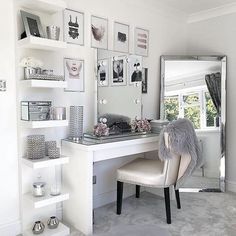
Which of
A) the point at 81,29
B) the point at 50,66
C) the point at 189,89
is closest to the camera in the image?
the point at 50,66

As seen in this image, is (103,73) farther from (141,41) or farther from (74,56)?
(141,41)

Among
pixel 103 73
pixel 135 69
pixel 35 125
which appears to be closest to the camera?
pixel 35 125

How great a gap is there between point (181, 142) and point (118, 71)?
3.41 ft

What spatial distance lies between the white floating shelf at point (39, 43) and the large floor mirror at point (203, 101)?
1573 mm

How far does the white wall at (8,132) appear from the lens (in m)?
2.08

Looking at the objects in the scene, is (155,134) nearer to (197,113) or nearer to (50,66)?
(197,113)

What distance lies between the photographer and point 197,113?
10.7ft

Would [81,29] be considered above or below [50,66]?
above

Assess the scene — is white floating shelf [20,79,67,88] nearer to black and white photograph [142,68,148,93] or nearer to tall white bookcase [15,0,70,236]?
tall white bookcase [15,0,70,236]

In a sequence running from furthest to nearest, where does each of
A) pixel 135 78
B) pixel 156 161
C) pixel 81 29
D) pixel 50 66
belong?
pixel 135 78 < pixel 156 161 < pixel 81 29 < pixel 50 66

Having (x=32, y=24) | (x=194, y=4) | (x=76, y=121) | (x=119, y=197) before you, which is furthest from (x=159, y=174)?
(x=194, y=4)

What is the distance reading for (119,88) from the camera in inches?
111

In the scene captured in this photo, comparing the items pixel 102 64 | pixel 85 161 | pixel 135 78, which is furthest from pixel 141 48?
pixel 85 161

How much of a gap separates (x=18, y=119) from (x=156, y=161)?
146 centimetres
